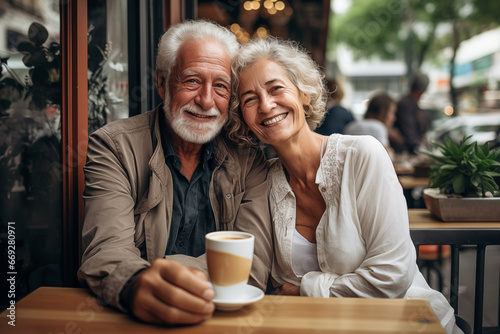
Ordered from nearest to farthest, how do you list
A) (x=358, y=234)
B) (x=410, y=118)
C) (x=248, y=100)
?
(x=358, y=234) < (x=248, y=100) < (x=410, y=118)

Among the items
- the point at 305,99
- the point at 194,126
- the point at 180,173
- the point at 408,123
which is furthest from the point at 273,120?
the point at 408,123

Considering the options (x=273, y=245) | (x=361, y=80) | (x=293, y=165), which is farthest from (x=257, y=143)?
(x=361, y=80)

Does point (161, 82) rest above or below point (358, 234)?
above

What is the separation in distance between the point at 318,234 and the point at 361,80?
88.0 feet

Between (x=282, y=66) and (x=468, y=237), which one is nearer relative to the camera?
(x=282, y=66)

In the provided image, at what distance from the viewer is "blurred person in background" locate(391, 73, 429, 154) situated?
6629mm

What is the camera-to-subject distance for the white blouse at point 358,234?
5.29 ft

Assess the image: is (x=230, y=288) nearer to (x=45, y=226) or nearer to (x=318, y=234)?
(x=318, y=234)

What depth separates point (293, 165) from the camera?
193 cm

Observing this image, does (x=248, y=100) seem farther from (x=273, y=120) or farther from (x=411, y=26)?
(x=411, y=26)

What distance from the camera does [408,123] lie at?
667 cm

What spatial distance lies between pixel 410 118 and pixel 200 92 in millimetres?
5447

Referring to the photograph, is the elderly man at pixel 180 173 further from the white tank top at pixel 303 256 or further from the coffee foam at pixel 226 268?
the coffee foam at pixel 226 268

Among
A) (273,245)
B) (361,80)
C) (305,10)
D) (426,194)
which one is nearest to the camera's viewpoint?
(273,245)
